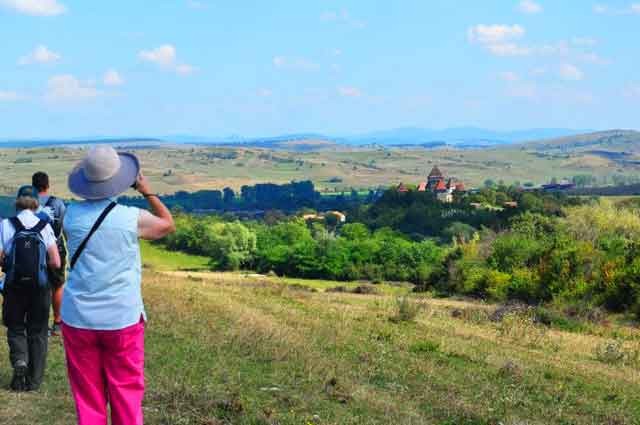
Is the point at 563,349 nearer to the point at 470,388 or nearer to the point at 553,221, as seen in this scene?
the point at 470,388

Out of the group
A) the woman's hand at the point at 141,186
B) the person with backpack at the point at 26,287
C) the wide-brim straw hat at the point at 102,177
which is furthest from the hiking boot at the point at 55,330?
the wide-brim straw hat at the point at 102,177

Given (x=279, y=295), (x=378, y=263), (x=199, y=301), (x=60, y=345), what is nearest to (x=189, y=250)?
(x=378, y=263)

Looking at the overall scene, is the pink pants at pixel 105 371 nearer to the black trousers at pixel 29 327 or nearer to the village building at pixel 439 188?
the black trousers at pixel 29 327

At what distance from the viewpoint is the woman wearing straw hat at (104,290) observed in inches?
208

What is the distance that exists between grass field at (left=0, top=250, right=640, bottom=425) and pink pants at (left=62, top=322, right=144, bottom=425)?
1.77 m

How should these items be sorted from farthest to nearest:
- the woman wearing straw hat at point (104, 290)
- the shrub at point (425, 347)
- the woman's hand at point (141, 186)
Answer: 1. the shrub at point (425, 347)
2. the woman's hand at point (141, 186)
3. the woman wearing straw hat at point (104, 290)

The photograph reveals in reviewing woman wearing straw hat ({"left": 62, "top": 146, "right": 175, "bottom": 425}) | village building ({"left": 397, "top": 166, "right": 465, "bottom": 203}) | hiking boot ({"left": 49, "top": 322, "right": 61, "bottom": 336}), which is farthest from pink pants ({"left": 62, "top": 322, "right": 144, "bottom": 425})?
village building ({"left": 397, "top": 166, "right": 465, "bottom": 203})

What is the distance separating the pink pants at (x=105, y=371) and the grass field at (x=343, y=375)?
1.77 metres

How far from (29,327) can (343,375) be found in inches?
143

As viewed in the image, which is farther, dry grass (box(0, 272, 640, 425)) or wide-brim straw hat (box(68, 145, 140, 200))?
dry grass (box(0, 272, 640, 425))

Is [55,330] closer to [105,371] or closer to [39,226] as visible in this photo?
[39,226]

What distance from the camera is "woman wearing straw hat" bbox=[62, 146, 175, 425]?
208 inches

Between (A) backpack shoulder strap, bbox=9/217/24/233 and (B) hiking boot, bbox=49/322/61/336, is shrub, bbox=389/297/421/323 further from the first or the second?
(A) backpack shoulder strap, bbox=9/217/24/233

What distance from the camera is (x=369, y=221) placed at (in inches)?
3745
